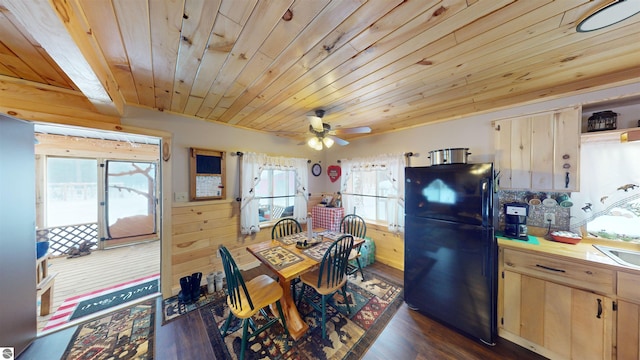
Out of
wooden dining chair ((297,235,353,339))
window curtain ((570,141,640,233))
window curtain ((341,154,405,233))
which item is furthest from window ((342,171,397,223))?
window curtain ((570,141,640,233))

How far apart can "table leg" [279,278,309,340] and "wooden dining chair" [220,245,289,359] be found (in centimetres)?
6

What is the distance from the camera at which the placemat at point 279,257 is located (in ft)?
5.88

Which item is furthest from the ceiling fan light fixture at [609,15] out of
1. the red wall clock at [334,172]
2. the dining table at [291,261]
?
the red wall clock at [334,172]

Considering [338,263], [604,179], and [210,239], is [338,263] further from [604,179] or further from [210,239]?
[604,179]

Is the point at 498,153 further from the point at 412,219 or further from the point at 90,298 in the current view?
the point at 90,298

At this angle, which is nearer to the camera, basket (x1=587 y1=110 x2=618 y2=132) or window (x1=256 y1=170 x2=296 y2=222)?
basket (x1=587 y1=110 x2=618 y2=132)

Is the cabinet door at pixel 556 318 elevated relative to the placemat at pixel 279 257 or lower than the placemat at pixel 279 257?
lower

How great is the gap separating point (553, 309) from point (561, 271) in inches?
12.8

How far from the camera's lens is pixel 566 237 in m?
1.69

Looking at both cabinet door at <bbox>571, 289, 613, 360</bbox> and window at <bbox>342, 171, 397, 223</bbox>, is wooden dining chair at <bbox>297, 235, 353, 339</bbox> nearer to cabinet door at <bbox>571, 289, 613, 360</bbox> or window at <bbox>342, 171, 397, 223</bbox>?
window at <bbox>342, 171, 397, 223</bbox>

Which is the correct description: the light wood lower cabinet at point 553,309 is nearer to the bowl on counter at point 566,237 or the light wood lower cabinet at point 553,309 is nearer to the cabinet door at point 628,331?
the cabinet door at point 628,331

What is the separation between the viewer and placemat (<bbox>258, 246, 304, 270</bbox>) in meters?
1.79

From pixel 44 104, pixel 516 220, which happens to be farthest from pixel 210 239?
pixel 516 220

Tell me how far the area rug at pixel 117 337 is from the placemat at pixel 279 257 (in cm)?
117
